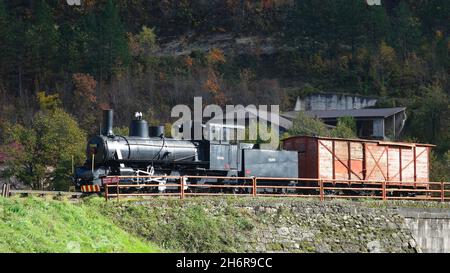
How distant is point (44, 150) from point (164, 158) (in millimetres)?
19571

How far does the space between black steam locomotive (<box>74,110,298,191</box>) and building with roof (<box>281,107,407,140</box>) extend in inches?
1465

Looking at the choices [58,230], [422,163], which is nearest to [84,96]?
[422,163]

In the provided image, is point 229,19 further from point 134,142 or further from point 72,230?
point 72,230

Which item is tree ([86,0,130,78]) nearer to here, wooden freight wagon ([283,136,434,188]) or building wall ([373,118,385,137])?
building wall ([373,118,385,137])

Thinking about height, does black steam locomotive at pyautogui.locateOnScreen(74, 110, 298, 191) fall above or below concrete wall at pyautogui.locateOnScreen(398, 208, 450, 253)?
above

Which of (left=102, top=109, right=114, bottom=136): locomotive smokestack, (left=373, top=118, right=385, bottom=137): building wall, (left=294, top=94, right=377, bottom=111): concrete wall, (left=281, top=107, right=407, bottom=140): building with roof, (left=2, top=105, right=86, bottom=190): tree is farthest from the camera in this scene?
(left=294, top=94, right=377, bottom=111): concrete wall

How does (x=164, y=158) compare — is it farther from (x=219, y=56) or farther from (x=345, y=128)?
(x=219, y=56)

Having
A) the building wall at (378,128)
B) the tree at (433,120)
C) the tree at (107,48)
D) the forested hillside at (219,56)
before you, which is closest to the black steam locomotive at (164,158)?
the forested hillside at (219,56)

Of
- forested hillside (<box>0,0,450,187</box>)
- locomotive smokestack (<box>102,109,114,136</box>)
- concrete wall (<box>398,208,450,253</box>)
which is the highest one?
forested hillside (<box>0,0,450,187</box>)

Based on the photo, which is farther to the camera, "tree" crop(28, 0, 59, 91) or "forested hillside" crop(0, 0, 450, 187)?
"tree" crop(28, 0, 59, 91)

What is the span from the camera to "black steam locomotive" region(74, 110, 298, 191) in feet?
113

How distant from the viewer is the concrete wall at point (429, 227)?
3388cm

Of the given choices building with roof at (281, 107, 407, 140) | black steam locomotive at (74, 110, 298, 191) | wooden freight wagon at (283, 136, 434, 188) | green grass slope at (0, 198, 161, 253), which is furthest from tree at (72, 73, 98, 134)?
green grass slope at (0, 198, 161, 253)

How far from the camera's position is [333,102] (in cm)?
8669
